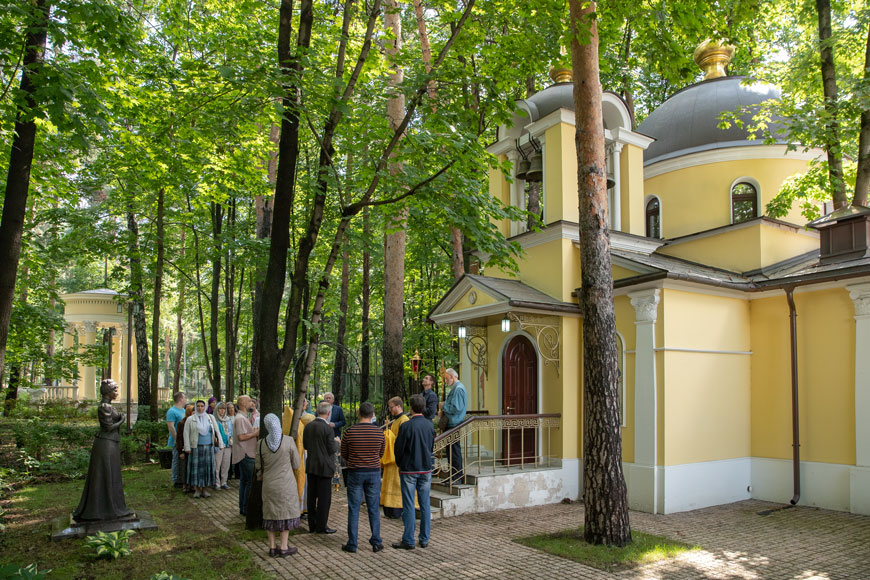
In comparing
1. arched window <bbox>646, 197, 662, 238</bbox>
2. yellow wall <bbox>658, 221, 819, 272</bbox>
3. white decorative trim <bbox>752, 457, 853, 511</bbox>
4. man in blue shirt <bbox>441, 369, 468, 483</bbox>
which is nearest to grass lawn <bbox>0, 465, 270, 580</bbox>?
A: man in blue shirt <bbox>441, 369, 468, 483</bbox>

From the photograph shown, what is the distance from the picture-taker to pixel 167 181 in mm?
12930

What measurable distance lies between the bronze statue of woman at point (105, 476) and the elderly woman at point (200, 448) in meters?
2.77

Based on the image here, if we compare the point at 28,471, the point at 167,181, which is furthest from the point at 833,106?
the point at 28,471

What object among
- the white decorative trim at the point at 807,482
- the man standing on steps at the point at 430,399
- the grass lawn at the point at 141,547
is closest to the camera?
the grass lawn at the point at 141,547

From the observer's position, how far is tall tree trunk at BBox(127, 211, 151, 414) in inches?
581

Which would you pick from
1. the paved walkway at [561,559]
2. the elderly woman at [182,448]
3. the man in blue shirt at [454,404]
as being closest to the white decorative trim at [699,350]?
the paved walkway at [561,559]

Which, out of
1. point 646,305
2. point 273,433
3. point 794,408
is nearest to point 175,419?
point 273,433

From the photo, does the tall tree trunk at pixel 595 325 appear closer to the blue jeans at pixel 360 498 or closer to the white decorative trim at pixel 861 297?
the blue jeans at pixel 360 498

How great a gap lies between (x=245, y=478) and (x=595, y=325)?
5.42 metres

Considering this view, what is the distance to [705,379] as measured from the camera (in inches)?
420

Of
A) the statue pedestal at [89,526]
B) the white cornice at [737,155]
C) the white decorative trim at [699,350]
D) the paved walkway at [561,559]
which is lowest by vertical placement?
the paved walkway at [561,559]

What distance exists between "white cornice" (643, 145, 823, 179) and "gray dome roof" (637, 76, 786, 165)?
11 centimetres

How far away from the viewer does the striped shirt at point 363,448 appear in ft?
23.5

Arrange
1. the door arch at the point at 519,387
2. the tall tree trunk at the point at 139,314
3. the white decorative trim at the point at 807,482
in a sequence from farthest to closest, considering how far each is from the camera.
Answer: the tall tree trunk at the point at 139,314
the door arch at the point at 519,387
the white decorative trim at the point at 807,482
